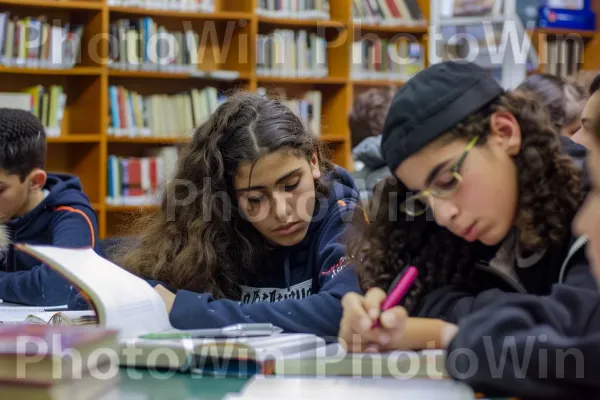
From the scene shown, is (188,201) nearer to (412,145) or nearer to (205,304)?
(205,304)

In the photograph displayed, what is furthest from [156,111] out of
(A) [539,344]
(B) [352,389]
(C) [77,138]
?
(A) [539,344]

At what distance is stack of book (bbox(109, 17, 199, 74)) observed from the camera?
431cm

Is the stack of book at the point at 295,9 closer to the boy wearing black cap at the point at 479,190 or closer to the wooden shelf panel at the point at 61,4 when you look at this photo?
the wooden shelf panel at the point at 61,4

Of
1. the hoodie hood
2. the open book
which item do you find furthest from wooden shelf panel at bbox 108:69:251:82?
the open book

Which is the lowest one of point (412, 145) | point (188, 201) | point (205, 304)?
point (205, 304)

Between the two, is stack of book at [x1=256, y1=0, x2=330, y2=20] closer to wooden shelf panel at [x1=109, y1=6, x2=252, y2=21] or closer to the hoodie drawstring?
wooden shelf panel at [x1=109, y1=6, x2=252, y2=21]

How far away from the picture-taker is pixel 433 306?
4.03ft

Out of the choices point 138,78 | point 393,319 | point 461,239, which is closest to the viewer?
point 393,319

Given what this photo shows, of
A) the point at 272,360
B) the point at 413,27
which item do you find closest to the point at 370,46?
the point at 413,27

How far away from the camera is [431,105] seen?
113 cm

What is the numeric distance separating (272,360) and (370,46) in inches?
165

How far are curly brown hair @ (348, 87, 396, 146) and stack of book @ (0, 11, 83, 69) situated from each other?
61.9 inches

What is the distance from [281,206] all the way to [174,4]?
10.2 feet

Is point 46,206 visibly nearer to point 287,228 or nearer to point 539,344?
point 287,228
